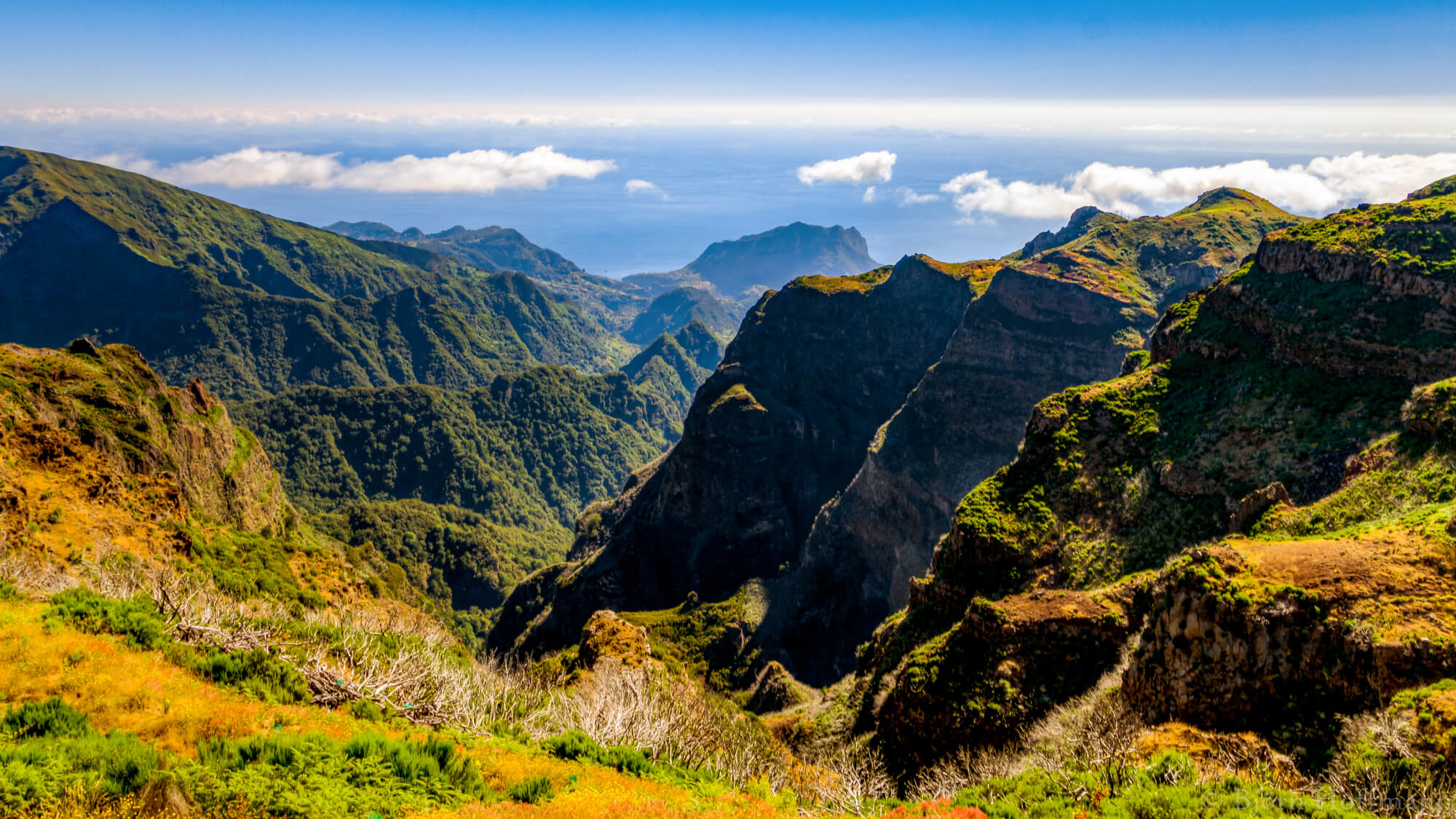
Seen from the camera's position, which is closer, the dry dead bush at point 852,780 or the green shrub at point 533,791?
the green shrub at point 533,791

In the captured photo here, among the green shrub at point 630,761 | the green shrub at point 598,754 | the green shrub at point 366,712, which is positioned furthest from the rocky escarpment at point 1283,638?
the green shrub at point 366,712

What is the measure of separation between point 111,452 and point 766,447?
90524 millimetres

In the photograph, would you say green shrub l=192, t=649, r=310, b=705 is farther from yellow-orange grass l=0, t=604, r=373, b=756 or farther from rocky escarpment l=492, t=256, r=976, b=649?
rocky escarpment l=492, t=256, r=976, b=649

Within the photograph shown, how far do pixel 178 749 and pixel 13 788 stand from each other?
179 inches

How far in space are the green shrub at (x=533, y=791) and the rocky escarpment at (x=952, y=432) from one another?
7257cm

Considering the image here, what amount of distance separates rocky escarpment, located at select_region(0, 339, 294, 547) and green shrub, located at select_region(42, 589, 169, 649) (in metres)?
22.9

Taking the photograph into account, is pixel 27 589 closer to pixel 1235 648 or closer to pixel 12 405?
pixel 12 405

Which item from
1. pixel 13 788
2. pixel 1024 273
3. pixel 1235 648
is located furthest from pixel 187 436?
pixel 1024 273

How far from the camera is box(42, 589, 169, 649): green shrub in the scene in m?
21.9

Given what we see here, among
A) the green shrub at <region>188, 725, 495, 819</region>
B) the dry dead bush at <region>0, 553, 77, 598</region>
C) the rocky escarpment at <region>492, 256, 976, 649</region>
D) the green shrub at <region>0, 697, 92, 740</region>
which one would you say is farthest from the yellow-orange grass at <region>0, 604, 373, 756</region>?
the rocky escarpment at <region>492, 256, 976, 649</region>

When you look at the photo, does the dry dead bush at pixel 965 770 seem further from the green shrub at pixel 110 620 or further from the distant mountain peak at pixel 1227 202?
the distant mountain peak at pixel 1227 202

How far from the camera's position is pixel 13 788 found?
1201 cm

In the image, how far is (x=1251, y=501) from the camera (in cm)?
3294

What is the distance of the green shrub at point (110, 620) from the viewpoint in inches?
862
